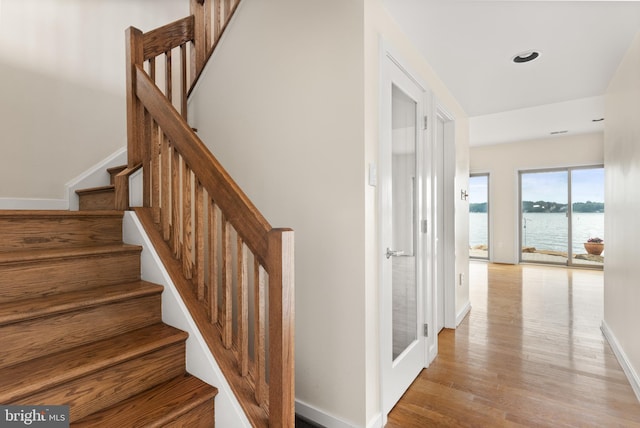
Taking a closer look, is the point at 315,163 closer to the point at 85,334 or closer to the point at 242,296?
the point at 242,296

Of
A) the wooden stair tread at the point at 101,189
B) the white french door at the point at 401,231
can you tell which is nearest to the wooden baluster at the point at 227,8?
the white french door at the point at 401,231

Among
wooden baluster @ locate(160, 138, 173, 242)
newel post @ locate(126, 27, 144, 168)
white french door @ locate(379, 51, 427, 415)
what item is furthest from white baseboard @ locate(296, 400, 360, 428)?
newel post @ locate(126, 27, 144, 168)

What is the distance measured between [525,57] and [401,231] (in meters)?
1.77

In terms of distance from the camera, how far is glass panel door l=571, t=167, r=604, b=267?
6.34m

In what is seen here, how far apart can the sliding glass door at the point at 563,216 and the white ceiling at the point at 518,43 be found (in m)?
3.96

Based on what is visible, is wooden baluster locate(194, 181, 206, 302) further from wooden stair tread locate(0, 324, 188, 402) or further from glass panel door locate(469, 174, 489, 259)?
glass panel door locate(469, 174, 489, 259)

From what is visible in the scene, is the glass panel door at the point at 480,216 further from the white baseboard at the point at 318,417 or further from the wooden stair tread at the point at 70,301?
the wooden stair tread at the point at 70,301

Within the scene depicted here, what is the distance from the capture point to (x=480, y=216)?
7723 millimetres

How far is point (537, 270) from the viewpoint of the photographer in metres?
6.32

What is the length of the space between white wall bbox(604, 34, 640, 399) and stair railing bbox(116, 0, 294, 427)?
8.03ft

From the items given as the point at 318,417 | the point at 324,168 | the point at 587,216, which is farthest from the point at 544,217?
the point at 318,417

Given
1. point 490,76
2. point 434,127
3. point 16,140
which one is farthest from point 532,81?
point 16,140

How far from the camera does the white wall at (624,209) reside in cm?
223

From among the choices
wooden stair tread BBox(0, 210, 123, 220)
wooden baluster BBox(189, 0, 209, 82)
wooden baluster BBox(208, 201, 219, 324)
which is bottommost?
wooden baluster BBox(208, 201, 219, 324)
